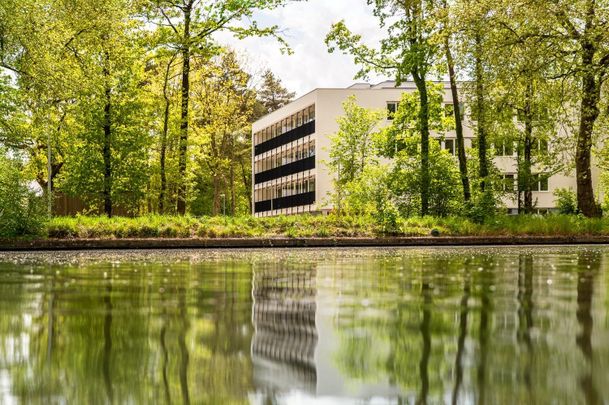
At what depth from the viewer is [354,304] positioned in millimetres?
6707

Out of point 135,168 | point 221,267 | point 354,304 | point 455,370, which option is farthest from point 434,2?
point 455,370

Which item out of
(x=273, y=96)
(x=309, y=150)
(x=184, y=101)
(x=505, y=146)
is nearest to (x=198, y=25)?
(x=184, y=101)

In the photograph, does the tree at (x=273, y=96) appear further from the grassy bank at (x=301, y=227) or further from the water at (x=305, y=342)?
the water at (x=305, y=342)

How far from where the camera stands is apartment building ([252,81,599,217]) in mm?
76875

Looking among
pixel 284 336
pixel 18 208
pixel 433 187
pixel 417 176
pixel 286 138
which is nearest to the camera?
pixel 284 336

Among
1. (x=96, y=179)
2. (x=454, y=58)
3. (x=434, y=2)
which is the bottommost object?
(x=96, y=179)

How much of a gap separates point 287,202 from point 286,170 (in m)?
4.02

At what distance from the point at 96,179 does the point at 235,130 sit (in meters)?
30.3

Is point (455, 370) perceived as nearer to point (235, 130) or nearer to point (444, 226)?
point (444, 226)

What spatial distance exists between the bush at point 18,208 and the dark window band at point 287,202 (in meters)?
57.3

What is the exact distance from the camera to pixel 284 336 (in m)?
4.85

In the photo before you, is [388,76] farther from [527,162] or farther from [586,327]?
[586,327]

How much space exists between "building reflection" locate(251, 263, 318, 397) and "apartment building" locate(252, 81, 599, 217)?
5813 cm

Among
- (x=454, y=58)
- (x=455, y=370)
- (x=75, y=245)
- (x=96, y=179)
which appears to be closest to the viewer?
(x=455, y=370)
